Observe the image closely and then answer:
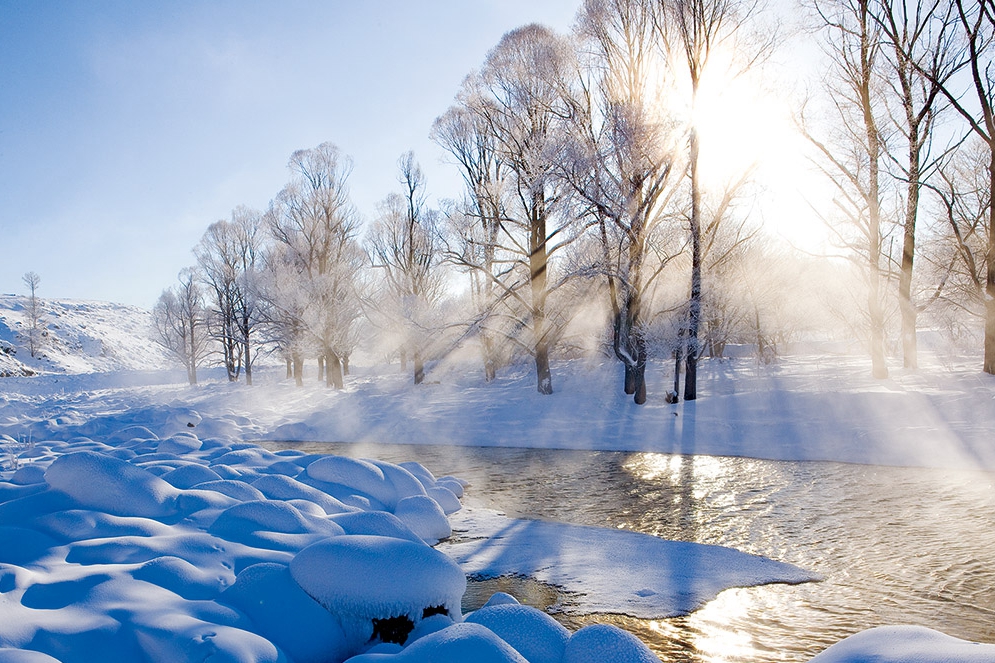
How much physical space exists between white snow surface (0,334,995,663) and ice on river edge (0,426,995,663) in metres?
A: 0.01

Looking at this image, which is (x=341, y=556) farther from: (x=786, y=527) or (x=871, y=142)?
(x=871, y=142)

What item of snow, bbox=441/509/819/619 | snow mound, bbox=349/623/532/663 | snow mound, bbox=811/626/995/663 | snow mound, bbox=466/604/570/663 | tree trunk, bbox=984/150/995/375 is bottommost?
snow, bbox=441/509/819/619

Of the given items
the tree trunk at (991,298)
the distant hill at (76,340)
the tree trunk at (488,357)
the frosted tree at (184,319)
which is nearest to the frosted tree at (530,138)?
the tree trunk at (488,357)

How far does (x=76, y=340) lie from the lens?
213 ft

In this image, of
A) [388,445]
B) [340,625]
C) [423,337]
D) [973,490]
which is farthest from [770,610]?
[423,337]

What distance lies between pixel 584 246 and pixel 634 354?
3705mm

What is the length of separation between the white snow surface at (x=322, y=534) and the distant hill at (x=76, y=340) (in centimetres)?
4612

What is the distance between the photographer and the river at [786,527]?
378 cm

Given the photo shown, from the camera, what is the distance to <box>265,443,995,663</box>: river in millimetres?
3777

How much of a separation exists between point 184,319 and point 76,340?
Answer: 40.8 meters

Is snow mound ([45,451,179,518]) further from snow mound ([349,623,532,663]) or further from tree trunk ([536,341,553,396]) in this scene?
tree trunk ([536,341,553,396])

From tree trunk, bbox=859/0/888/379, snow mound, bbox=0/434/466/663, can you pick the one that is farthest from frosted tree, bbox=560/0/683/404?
snow mound, bbox=0/434/466/663

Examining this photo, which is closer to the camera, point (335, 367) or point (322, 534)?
point (322, 534)

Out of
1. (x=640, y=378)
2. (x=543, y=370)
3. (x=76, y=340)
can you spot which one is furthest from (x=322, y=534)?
(x=76, y=340)
